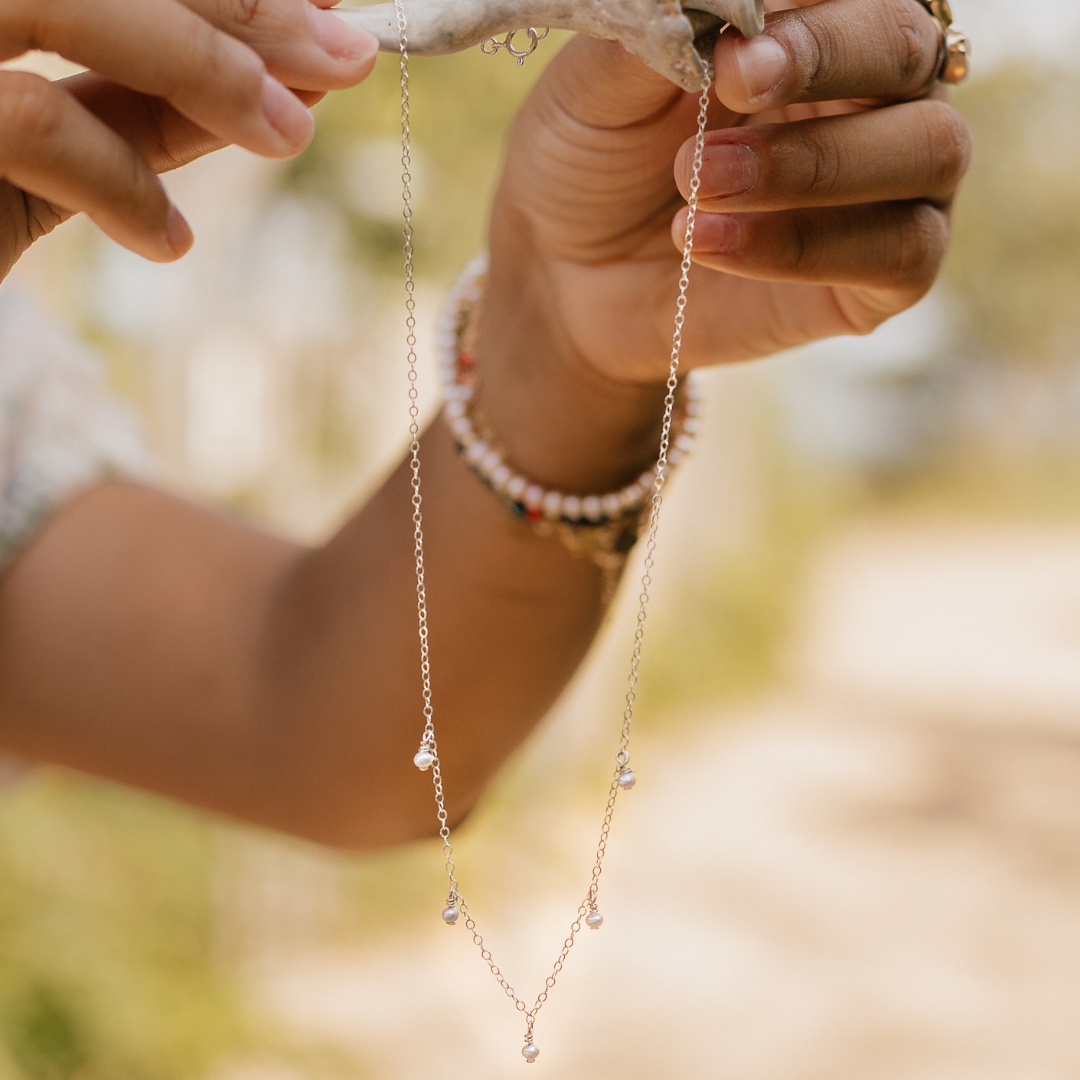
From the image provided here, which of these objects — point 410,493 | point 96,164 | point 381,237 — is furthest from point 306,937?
point 96,164

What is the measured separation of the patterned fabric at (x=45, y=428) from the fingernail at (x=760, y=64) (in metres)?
0.99

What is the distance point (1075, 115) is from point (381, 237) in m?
12.6

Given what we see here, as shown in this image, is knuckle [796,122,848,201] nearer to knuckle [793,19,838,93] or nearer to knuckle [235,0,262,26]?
knuckle [793,19,838,93]

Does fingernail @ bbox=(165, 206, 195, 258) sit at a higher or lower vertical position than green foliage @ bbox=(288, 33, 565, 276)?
lower

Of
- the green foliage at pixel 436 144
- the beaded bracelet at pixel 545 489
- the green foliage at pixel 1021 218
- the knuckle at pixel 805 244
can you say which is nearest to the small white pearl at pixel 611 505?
the beaded bracelet at pixel 545 489

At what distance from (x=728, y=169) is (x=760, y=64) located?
0.07 m

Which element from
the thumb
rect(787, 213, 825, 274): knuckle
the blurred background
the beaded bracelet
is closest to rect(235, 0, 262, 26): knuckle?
the thumb

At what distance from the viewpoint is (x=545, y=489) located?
105cm

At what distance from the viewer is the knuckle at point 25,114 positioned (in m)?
0.56

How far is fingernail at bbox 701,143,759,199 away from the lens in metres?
0.70

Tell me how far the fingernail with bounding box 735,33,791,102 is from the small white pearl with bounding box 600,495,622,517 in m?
0.44

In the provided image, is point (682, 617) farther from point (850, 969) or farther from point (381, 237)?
point (381, 237)

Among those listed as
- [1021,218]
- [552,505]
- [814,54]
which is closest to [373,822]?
[552,505]

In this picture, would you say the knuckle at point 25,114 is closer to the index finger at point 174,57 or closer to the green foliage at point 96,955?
the index finger at point 174,57
